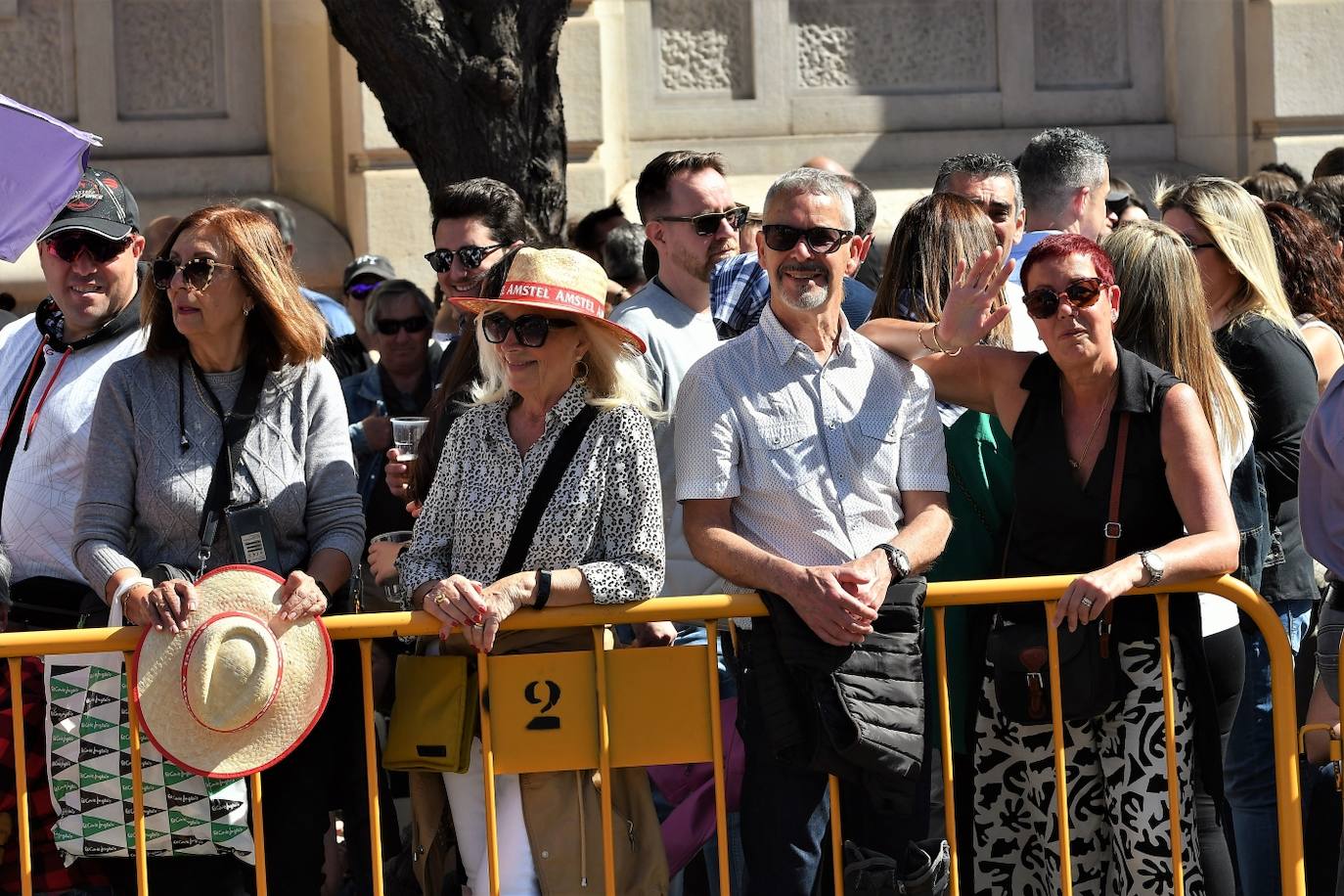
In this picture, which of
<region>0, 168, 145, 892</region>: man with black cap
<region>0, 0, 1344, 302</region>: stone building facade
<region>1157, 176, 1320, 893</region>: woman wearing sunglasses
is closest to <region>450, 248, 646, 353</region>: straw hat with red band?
<region>0, 168, 145, 892</region>: man with black cap

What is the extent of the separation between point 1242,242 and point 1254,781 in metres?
1.58

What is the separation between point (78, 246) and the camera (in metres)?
4.62

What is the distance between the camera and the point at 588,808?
3.99 m

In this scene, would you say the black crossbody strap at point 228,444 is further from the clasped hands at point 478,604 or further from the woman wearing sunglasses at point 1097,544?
the woman wearing sunglasses at point 1097,544

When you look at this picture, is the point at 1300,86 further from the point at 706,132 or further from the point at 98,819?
the point at 98,819

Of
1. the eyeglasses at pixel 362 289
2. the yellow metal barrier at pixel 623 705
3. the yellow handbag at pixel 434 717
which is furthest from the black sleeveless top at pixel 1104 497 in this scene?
the eyeglasses at pixel 362 289

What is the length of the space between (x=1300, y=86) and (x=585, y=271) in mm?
7438

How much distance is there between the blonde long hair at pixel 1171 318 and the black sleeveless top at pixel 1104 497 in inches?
9.0

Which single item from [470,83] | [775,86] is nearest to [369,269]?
[470,83]

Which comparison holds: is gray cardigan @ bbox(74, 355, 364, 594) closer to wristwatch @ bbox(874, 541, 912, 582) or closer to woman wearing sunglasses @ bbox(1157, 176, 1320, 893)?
wristwatch @ bbox(874, 541, 912, 582)

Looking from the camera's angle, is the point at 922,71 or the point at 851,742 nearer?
the point at 851,742

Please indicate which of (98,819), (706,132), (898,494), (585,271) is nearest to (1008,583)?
(898,494)

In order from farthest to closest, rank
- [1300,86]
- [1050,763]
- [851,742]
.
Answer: [1300,86]
[1050,763]
[851,742]

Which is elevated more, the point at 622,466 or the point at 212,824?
the point at 622,466
